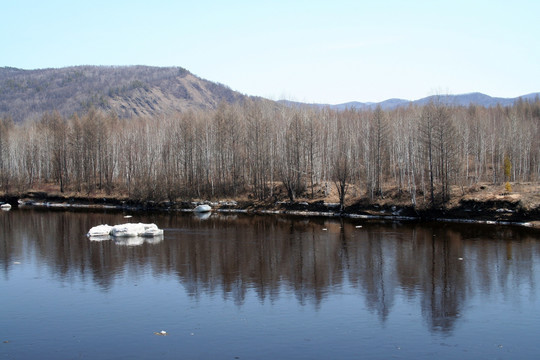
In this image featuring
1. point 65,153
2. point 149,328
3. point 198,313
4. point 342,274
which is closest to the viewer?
point 149,328

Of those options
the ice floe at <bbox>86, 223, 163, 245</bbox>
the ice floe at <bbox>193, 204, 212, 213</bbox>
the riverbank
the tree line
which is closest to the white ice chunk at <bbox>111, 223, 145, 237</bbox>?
the ice floe at <bbox>86, 223, 163, 245</bbox>

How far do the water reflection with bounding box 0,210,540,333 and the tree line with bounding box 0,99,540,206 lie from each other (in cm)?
1418

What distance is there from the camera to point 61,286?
26219mm

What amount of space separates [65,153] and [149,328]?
70.5 m

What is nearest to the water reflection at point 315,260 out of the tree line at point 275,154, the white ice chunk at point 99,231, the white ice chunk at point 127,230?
the white ice chunk at point 99,231

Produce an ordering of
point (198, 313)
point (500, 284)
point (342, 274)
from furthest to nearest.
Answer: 1. point (342, 274)
2. point (500, 284)
3. point (198, 313)

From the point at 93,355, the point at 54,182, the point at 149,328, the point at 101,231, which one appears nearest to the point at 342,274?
the point at 149,328

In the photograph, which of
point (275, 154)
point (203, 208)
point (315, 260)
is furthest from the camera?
point (275, 154)

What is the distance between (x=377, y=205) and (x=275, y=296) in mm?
34670

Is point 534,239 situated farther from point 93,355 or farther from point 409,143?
point 93,355

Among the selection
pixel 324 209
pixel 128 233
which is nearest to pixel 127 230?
pixel 128 233

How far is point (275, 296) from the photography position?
954 inches

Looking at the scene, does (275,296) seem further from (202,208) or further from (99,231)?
(202,208)

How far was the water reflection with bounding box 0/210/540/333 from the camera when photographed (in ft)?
80.8
